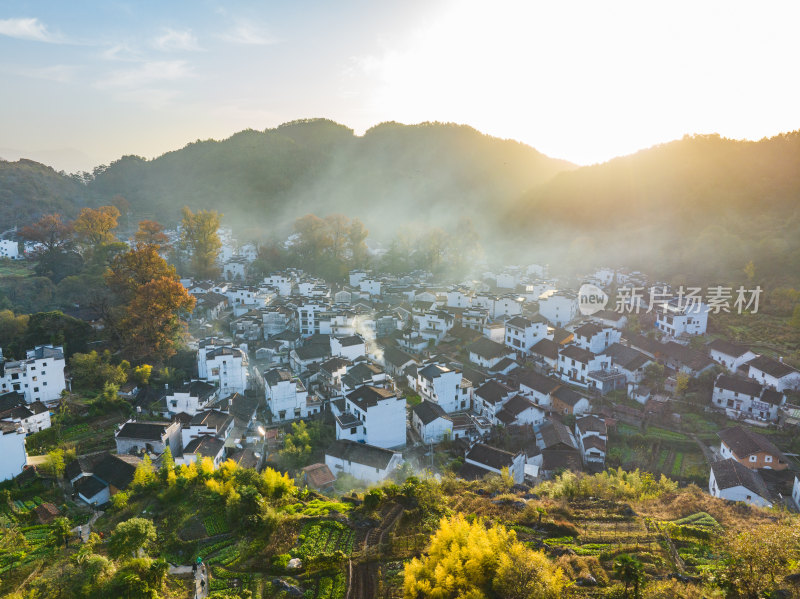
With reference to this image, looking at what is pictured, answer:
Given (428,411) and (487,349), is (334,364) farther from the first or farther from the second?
(487,349)

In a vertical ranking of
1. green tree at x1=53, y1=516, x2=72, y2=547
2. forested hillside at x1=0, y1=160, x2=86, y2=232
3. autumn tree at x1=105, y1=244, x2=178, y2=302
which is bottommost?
green tree at x1=53, y1=516, x2=72, y2=547

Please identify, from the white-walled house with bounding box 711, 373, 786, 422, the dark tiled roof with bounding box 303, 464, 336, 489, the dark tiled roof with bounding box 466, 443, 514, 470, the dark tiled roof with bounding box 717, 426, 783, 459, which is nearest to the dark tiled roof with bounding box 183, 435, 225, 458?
the dark tiled roof with bounding box 303, 464, 336, 489

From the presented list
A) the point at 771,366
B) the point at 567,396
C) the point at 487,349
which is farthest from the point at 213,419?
the point at 771,366

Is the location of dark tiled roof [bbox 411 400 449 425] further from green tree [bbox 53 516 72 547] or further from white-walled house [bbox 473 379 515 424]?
green tree [bbox 53 516 72 547]

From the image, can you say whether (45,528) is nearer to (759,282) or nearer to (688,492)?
(688,492)

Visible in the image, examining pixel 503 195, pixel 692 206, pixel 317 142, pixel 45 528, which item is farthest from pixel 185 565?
pixel 317 142
